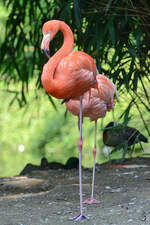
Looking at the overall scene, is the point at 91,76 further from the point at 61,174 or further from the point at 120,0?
the point at 61,174

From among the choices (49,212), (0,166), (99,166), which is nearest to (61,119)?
(0,166)

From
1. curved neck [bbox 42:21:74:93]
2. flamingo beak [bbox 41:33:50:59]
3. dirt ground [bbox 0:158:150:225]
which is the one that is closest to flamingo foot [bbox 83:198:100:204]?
dirt ground [bbox 0:158:150:225]

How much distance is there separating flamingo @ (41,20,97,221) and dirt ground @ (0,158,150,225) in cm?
22

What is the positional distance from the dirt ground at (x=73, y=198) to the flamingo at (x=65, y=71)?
0.22 metres

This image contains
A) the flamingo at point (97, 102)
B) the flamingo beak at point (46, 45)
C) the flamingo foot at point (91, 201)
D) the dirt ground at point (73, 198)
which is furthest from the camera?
the flamingo at point (97, 102)

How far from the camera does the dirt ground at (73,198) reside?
3176 mm

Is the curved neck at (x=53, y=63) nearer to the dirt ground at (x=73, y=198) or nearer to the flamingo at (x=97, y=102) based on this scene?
the flamingo at (x=97, y=102)

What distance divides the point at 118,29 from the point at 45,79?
1.88 m

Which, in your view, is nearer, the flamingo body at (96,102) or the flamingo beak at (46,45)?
the flamingo beak at (46,45)

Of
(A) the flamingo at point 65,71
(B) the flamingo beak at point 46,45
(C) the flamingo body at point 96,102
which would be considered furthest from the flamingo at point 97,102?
(B) the flamingo beak at point 46,45

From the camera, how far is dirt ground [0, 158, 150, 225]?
3.18 m

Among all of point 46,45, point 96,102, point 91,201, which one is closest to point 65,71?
point 46,45

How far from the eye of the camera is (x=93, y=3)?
4.68 metres

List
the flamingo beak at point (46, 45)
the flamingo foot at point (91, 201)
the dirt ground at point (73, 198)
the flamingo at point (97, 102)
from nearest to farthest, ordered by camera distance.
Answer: the flamingo beak at point (46, 45)
the dirt ground at point (73, 198)
the flamingo foot at point (91, 201)
the flamingo at point (97, 102)
